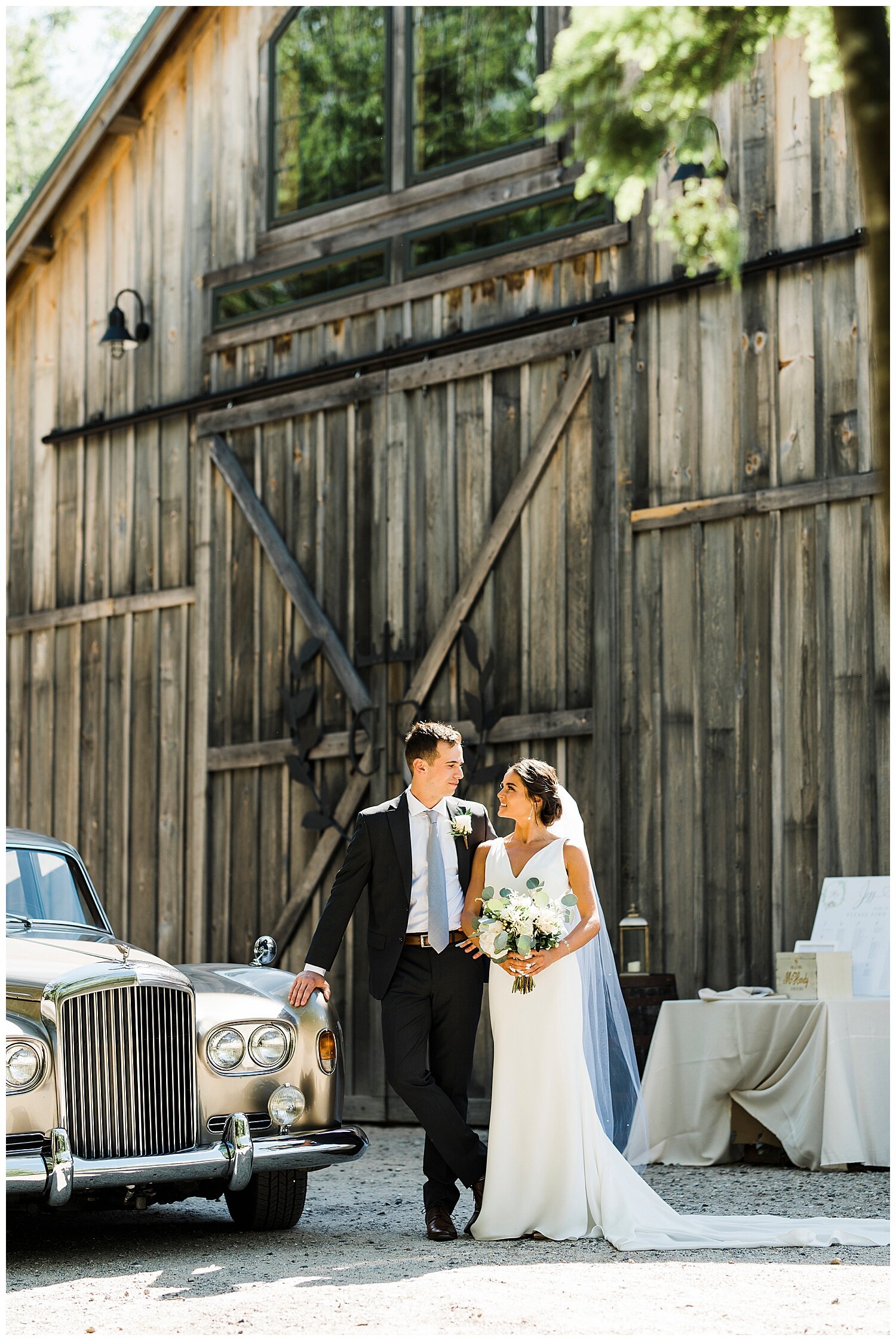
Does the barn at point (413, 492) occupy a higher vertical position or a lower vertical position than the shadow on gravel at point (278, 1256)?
higher

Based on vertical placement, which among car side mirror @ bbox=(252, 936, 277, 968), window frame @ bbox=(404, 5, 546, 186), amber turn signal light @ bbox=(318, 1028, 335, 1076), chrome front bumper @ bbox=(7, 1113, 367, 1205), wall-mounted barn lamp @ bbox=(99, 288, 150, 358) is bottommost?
chrome front bumper @ bbox=(7, 1113, 367, 1205)

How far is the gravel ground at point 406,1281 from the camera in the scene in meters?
4.53

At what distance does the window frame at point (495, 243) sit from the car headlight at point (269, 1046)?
6.00 meters

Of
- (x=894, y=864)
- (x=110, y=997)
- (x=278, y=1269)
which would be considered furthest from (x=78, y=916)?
(x=894, y=864)

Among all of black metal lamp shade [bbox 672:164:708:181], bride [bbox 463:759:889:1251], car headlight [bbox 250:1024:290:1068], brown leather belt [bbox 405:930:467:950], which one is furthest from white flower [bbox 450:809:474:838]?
black metal lamp shade [bbox 672:164:708:181]

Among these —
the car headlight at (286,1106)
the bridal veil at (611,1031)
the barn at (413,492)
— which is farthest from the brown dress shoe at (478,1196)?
the barn at (413,492)

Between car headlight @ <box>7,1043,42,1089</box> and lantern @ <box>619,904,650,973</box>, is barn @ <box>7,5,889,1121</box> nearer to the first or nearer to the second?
lantern @ <box>619,904,650,973</box>

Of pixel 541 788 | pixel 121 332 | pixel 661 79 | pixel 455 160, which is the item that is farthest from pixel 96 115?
pixel 661 79

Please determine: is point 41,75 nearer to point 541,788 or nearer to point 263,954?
point 263,954

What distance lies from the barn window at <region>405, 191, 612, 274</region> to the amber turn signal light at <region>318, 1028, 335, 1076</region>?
5.90 m

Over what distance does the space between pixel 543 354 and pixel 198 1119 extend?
592 centimetres

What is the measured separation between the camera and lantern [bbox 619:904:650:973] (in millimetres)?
9008

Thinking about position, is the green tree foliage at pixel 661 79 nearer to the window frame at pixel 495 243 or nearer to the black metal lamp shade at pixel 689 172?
the black metal lamp shade at pixel 689 172

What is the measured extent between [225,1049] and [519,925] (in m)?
1.16
